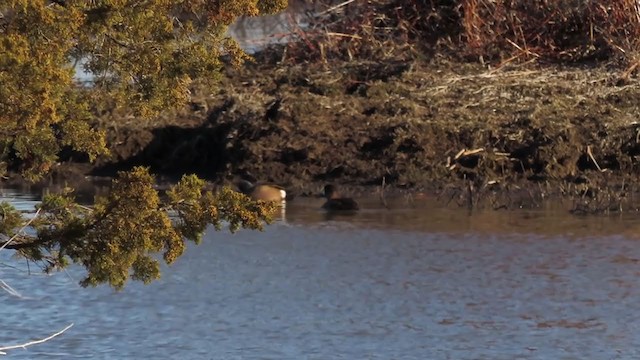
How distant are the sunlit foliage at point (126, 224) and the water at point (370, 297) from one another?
2.03m

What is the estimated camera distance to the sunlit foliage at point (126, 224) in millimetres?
6766

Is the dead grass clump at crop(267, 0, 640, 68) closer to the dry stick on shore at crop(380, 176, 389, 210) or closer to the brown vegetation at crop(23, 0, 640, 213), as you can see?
the brown vegetation at crop(23, 0, 640, 213)

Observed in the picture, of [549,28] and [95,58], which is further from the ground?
[549,28]

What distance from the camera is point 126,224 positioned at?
6.76m

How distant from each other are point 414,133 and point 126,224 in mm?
9056

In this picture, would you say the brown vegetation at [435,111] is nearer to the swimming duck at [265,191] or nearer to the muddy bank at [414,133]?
the muddy bank at [414,133]

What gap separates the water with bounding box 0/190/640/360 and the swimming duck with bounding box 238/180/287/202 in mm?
802

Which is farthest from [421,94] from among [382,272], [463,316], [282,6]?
[282,6]

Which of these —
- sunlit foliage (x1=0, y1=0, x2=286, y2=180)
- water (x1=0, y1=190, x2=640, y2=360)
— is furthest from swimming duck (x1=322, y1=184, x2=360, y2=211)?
sunlit foliage (x1=0, y1=0, x2=286, y2=180)

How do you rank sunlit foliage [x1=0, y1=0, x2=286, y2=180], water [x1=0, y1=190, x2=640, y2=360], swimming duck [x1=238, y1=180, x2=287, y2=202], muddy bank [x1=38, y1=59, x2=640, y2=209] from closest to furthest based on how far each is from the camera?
sunlit foliage [x1=0, y1=0, x2=286, y2=180] → water [x1=0, y1=190, x2=640, y2=360] → swimming duck [x1=238, y1=180, x2=287, y2=202] → muddy bank [x1=38, y1=59, x2=640, y2=209]

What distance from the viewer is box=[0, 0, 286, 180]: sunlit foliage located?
615 cm

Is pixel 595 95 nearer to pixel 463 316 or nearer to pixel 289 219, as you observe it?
pixel 289 219

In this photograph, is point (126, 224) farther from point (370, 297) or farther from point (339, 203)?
point (339, 203)

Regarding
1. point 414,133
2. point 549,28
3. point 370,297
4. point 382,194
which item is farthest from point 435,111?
point 370,297
